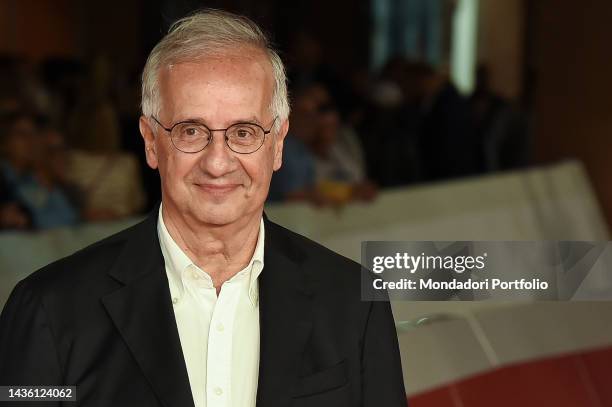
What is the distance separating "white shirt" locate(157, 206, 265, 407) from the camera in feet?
4.42

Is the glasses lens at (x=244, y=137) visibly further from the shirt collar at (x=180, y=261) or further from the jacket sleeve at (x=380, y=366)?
the jacket sleeve at (x=380, y=366)

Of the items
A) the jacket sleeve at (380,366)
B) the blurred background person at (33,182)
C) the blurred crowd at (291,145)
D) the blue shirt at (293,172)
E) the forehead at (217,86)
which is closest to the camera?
the forehead at (217,86)

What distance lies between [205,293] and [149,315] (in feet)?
0.22

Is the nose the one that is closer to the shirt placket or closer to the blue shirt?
the shirt placket

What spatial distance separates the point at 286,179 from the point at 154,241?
3.36ft

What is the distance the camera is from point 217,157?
130cm

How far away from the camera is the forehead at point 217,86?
50.5 inches

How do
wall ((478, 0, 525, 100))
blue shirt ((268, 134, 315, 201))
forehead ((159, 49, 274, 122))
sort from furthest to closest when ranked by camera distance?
wall ((478, 0, 525, 100)), blue shirt ((268, 134, 315, 201)), forehead ((159, 49, 274, 122))

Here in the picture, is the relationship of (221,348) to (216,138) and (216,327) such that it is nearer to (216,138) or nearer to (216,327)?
(216,327)

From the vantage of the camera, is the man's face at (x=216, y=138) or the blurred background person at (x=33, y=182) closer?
the man's face at (x=216, y=138)

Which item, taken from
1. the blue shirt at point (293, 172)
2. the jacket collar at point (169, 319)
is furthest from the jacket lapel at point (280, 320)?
the blue shirt at point (293, 172)

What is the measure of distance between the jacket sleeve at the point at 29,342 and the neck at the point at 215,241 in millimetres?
166

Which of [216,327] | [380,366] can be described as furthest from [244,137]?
[380,366]

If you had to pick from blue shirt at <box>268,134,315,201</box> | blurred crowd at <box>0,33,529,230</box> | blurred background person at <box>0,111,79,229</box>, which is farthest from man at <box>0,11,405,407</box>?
blurred background person at <box>0,111,79,229</box>
